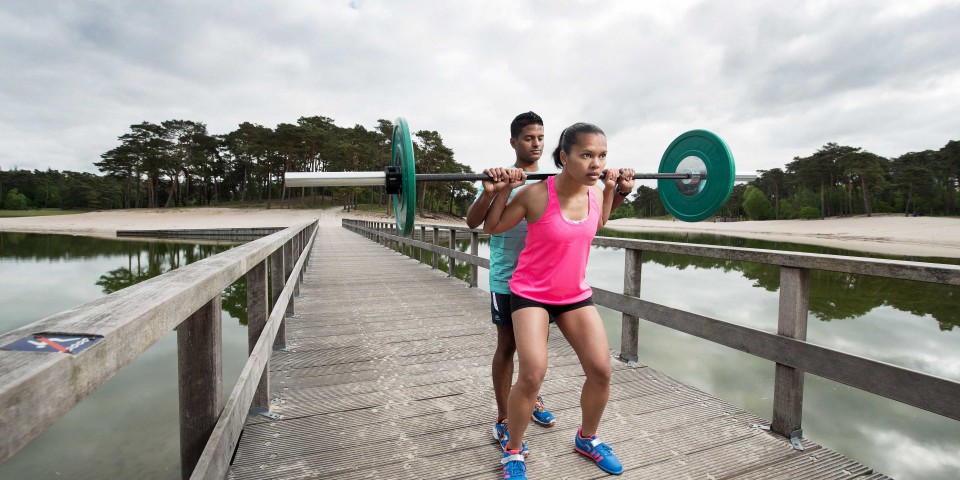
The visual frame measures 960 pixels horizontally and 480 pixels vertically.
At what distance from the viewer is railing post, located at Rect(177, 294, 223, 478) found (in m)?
1.54

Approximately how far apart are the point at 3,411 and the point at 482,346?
375 centimetres

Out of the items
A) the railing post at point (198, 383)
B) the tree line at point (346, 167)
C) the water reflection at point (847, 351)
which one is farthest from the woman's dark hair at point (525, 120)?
the tree line at point (346, 167)

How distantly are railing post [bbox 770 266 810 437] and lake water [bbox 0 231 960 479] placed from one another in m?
2.45

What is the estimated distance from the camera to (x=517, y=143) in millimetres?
2535

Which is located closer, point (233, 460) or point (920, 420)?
point (233, 460)

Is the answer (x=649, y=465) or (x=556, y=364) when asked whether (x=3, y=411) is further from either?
(x=556, y=364)

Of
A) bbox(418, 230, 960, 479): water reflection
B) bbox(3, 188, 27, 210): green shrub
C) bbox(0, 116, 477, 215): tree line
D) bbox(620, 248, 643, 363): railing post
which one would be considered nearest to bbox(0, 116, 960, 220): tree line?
bbox(0, 116, 477, 215): tree line

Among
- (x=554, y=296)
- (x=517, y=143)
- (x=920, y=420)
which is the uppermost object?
(x=517, y=143)

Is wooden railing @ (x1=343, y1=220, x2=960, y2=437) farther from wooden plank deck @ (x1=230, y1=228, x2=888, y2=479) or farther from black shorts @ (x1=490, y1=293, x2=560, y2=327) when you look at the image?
black shorts @ (x1=490, y1=293, x2=560, y2=327)

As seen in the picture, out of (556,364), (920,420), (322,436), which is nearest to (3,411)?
(322,436)

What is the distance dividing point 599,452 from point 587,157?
1.41 meters

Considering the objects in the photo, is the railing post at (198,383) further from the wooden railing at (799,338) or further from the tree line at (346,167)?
the tree line at (346,167)

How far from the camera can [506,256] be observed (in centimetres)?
248

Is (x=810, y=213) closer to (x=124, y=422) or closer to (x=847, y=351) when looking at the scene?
(x=847, y=351)
